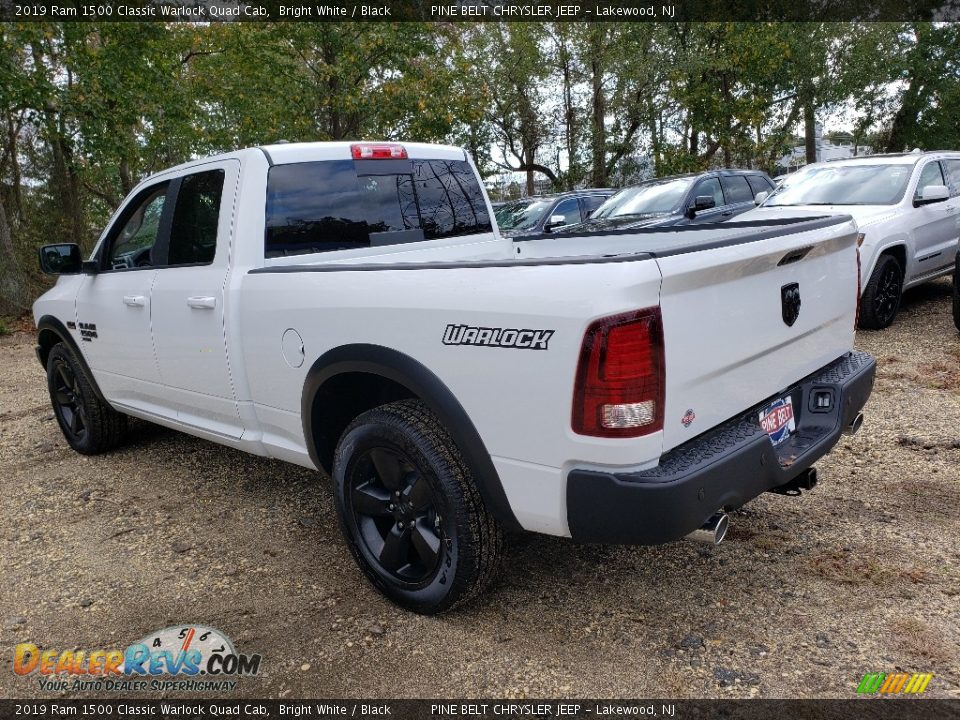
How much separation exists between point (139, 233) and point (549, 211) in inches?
322

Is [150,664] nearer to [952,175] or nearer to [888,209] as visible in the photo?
[888,209]

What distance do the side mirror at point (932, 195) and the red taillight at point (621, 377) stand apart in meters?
6.64

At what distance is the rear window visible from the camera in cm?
350

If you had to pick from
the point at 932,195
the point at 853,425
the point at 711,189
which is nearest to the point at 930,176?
the point at 932,195

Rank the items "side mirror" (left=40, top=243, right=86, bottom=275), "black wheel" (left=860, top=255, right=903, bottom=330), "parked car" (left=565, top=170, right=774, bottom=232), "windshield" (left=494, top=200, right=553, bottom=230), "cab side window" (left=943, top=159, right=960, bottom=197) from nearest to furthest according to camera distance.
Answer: "side mirror" (left=40, top=243, right=86, bottom=275) → "black wheel" (left=860, top=255, right=903, bottom=330) → "cab side window" (left=943, top=159, right=960, bottom=197) → "parked car" (left=565, top=170, right=774, bottom=232) → "windshield" (left=494, top=200, right=553, bottom=230)

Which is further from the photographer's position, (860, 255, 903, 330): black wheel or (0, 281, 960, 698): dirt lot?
(860, 255, 903, 330): black wheel

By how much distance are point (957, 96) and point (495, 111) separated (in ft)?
48.9

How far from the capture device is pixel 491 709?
7.79 feet

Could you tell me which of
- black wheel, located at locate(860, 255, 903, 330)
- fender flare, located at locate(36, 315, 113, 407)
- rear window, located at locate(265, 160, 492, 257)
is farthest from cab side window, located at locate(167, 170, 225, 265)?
black wheel, located at locate(860, 255, 903, 330)

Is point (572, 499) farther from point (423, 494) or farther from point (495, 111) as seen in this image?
point (495, 111)

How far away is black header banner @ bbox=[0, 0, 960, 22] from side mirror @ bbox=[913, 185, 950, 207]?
12.6m

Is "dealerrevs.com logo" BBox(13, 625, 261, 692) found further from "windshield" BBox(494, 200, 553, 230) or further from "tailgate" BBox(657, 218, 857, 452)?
"windshield" BBox(494, 200, 553, 230)

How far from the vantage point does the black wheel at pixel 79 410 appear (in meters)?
4.95

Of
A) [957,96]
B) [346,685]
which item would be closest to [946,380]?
[346,685]
